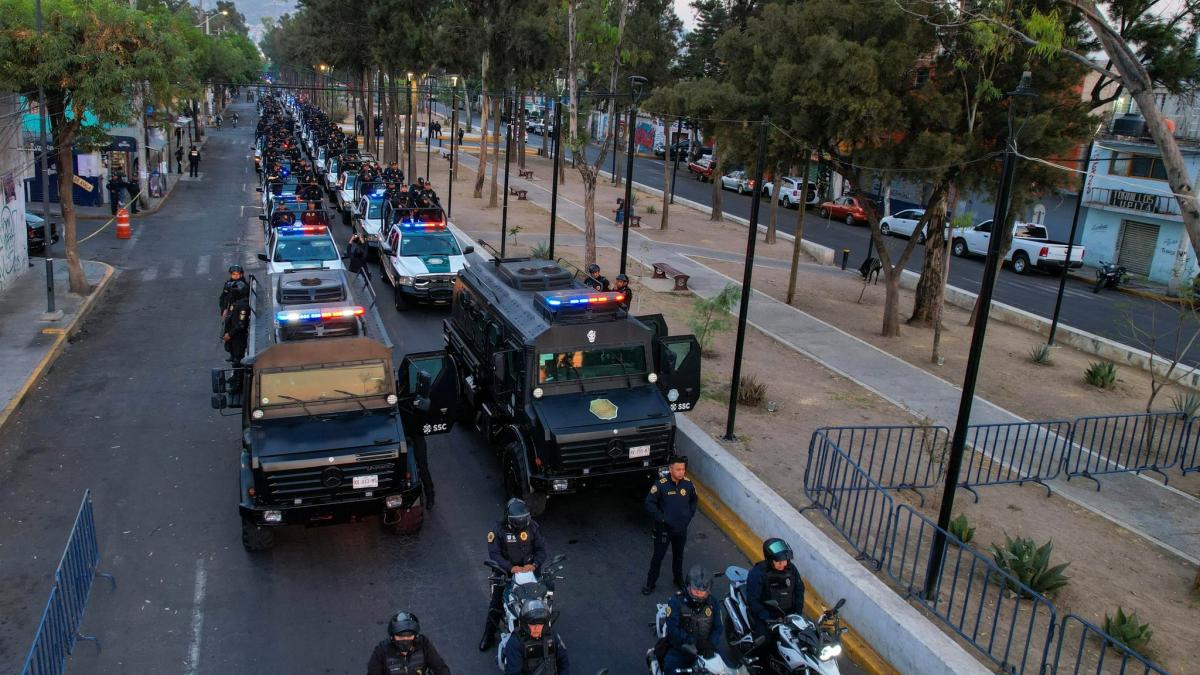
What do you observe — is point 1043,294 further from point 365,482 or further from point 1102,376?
point 365,482

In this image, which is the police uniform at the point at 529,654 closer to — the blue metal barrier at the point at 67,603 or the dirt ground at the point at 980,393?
the blue metal barrier at the point at 67,603

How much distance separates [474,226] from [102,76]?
15.8m

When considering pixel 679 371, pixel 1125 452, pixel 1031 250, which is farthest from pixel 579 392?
pixel 1031 250

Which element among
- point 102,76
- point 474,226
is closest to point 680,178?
point 474,226

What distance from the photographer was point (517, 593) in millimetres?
7113

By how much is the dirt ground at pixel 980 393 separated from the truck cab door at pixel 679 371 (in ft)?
5.06

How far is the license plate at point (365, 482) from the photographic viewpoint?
9.30 m

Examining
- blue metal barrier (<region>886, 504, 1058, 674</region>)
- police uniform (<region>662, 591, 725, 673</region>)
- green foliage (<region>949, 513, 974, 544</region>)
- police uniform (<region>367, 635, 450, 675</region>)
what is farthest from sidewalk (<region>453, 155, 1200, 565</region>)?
police uniform (<region>367, 635, 450, 675</region>)

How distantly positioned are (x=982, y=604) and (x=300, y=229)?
55.9ft

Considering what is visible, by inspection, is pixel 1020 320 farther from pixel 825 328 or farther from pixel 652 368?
pixel 652 368

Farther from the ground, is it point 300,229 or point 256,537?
point 300,229

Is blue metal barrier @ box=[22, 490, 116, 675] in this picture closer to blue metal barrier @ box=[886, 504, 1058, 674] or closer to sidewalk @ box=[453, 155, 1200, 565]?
blue metal barrier @ box=[886, 504, 1058, 674]

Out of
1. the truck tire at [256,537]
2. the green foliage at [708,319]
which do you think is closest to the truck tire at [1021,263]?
the green foliage at [708,319]

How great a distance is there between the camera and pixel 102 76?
60.1 feet
